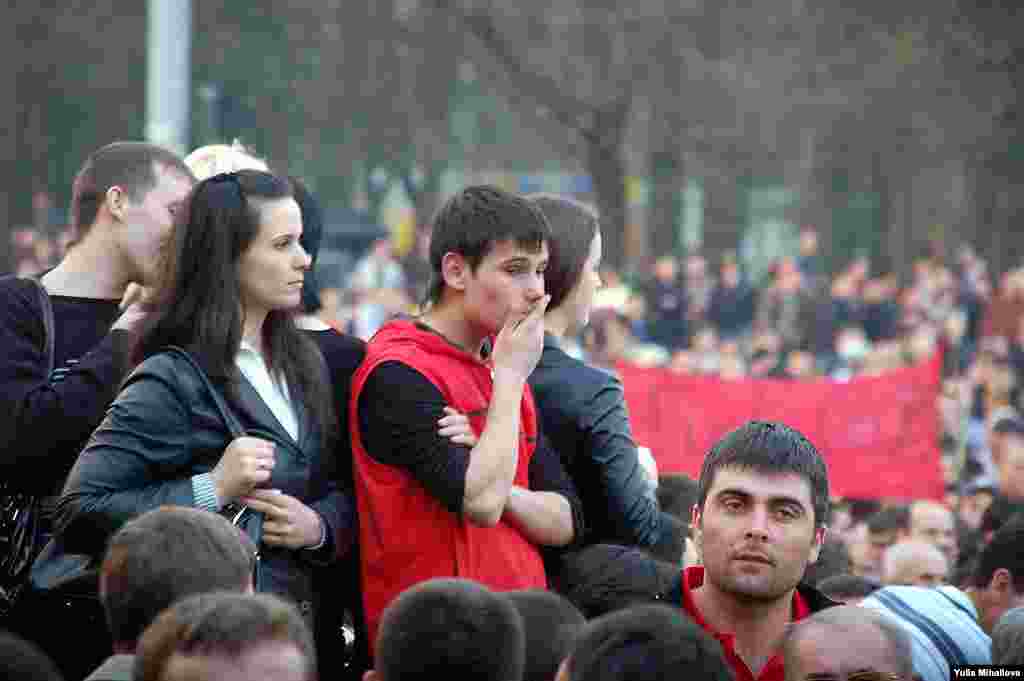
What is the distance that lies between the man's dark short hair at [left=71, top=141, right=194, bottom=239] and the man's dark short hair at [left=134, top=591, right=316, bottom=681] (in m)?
2.01

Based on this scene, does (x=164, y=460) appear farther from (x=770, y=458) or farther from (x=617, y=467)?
(x=770, y=458)

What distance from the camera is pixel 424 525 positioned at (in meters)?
5.22

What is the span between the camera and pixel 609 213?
88.9 ft

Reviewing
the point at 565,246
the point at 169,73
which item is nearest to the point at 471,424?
the point at 565,246

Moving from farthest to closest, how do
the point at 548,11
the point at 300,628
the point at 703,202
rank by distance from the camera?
the point at 703,202
the point at 548,11
the point at 300,628

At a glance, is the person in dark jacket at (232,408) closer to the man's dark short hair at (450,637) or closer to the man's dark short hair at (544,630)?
the man's dark short hair at (544,630)

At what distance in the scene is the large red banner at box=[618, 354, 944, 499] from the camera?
1280cm

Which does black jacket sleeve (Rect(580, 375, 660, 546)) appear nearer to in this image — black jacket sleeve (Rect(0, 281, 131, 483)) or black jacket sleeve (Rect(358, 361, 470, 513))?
black jacket sleeve (Rect(358, 361, 470, 513))

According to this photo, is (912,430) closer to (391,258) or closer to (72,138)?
(391,258)

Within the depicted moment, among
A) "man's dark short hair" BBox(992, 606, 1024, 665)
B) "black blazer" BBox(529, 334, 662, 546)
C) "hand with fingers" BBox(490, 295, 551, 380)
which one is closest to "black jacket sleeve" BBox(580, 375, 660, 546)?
"black blazer" BBox(529, 334, 662, 546)

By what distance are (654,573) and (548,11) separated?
26566mm

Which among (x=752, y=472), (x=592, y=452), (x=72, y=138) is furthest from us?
(x=72, y=138)

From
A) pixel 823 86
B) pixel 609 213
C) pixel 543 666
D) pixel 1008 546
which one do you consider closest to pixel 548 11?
pixel 609 213

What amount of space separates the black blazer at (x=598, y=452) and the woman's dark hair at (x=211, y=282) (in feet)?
2.27
